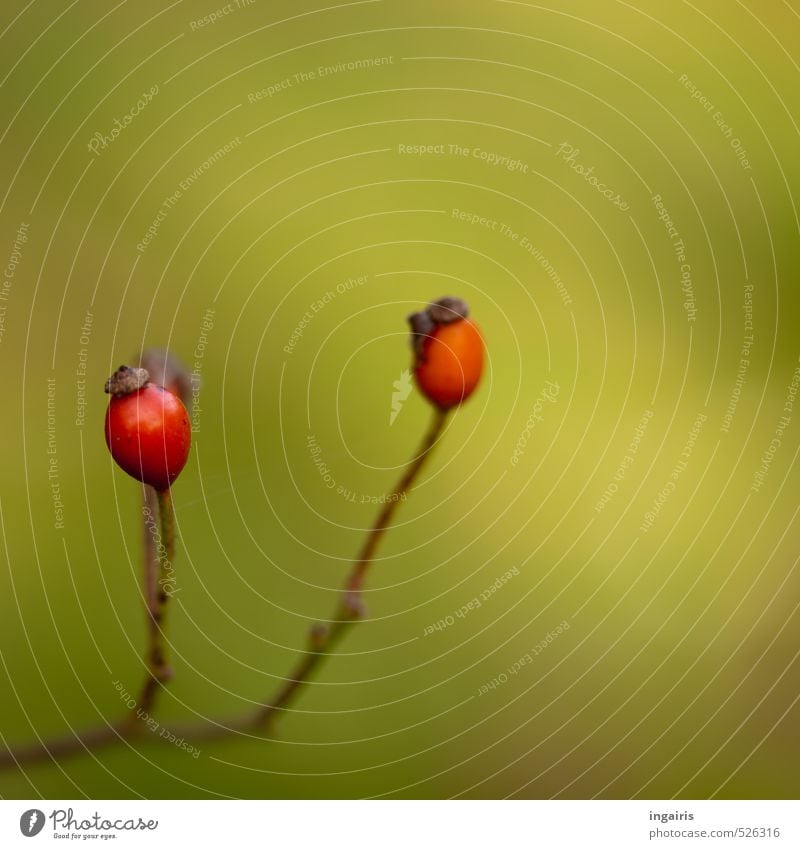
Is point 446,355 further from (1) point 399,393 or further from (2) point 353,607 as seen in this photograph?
(2) point 353,607

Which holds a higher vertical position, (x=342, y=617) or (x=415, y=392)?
(x=415, y=392)

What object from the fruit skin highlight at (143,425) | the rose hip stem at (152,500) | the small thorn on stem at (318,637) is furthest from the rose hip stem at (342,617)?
the fruit skin highlight at (143,425)

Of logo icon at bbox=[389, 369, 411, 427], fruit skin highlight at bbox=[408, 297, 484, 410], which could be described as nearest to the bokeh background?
logo icon at bbox=[389, 369, 411, 427]

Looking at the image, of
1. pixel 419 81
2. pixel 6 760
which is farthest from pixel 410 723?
pixel 419 81

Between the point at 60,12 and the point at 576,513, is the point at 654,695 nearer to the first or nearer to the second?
the point at 576,513

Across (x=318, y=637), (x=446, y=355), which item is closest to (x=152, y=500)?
(x=318, y=637)
